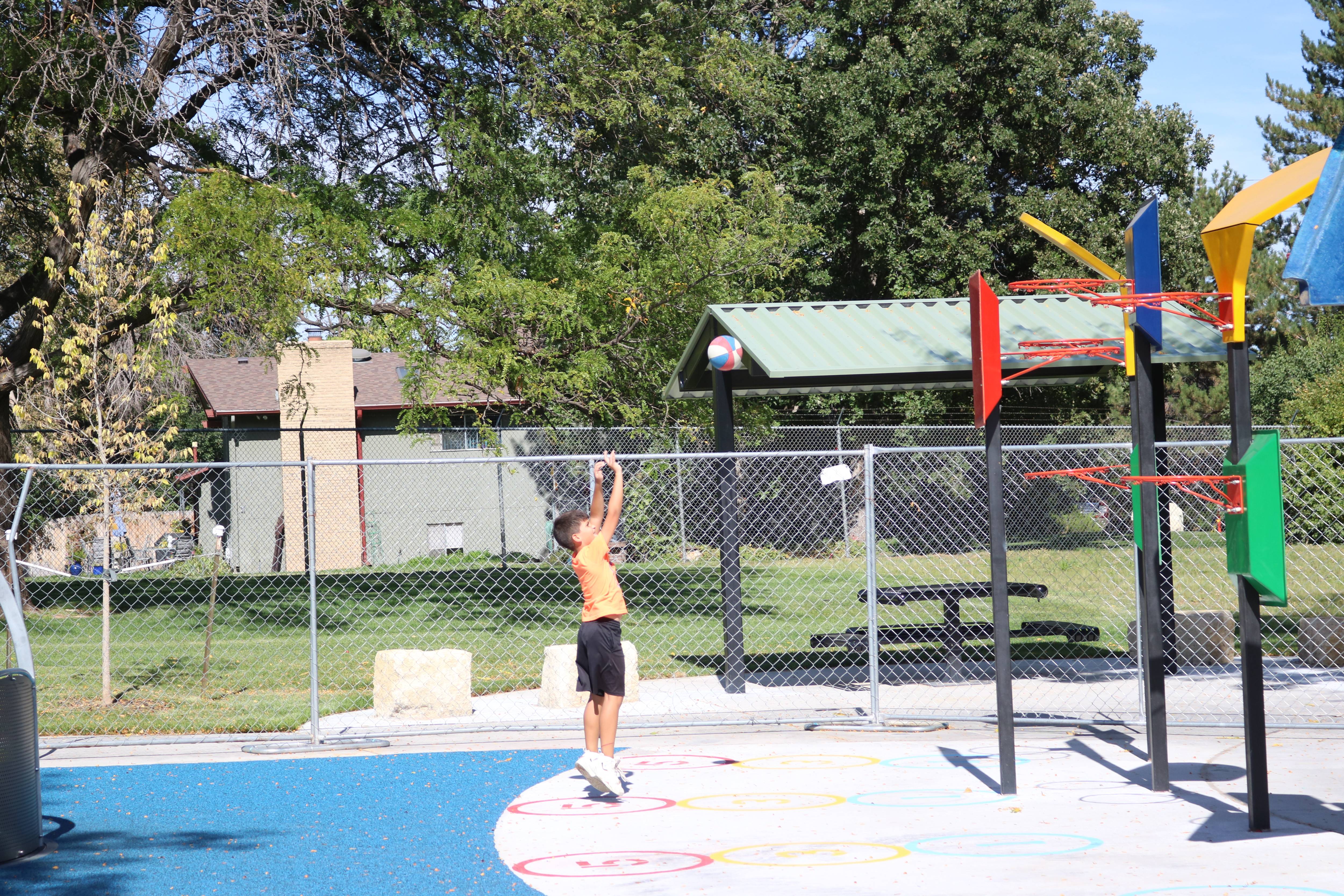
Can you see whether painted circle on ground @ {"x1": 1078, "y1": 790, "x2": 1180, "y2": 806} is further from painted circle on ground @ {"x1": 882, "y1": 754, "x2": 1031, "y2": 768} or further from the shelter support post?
the shelter support post

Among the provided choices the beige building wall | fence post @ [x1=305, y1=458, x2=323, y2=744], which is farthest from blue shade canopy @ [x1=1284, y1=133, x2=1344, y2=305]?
the beige building wall

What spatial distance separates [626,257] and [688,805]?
11.0 metres

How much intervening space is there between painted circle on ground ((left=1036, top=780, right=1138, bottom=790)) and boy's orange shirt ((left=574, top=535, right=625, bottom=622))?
2685 millimetres

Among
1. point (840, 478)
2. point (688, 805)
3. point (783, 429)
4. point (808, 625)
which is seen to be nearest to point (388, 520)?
point (783, 429)

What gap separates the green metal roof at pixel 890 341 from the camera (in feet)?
30.6

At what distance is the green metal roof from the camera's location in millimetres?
9320

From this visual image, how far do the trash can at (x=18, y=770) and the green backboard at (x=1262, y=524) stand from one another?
604cm

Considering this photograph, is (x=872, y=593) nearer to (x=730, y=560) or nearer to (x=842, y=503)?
(x=730, y=560)

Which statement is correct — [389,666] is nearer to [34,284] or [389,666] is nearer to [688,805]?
[688,805]

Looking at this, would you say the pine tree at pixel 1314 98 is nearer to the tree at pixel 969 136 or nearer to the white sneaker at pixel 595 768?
the tree at pixel 969 136

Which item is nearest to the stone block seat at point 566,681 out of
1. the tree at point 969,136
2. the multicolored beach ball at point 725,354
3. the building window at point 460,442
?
the multicolored beach ball at point 725,354

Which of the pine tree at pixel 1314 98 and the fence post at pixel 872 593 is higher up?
the pine tree at pixel 1314 98

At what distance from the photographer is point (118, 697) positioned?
10.6 m

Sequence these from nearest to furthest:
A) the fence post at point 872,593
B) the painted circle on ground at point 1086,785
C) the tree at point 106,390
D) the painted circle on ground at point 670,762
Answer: the painted circle on ground at point 1086,785 < the painted circle on ground at point 670,762 < the fence post at point 872,593 < the tree at point 106,390
